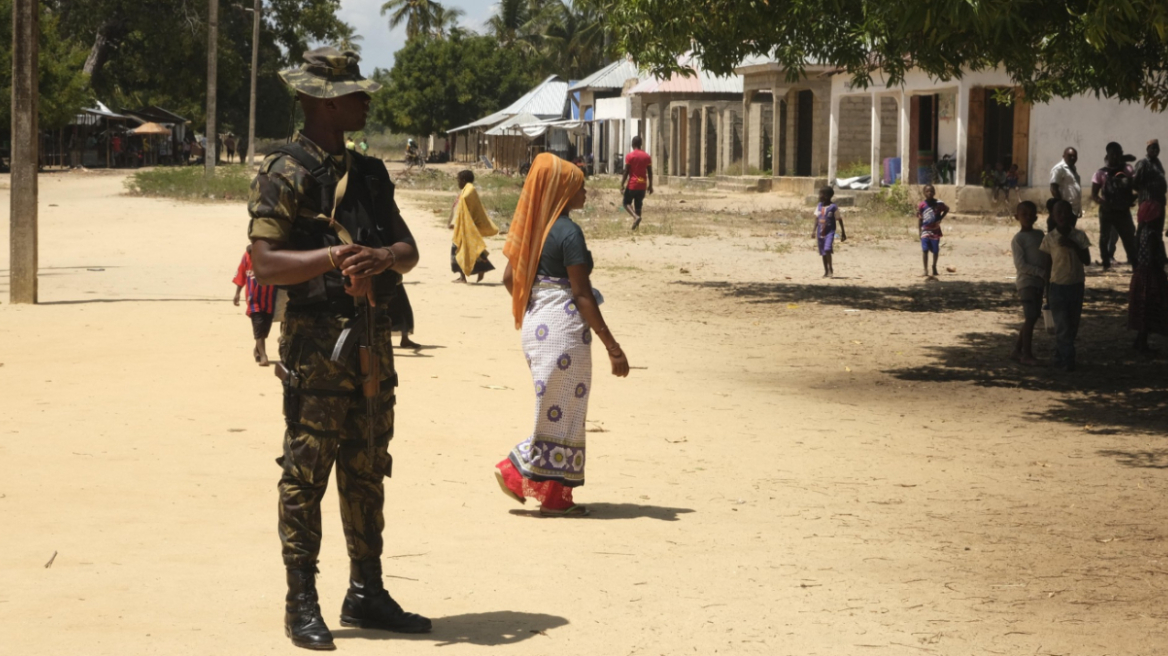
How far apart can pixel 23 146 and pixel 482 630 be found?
9967 mm

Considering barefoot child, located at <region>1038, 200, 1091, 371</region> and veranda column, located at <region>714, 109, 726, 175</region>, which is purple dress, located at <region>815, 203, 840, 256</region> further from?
veranda column, located at <region>714, 109, 726, 175</region>

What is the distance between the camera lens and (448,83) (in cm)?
7631

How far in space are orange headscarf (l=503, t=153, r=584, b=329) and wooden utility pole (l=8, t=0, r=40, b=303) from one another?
8277 mm

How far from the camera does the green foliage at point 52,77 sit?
151 ft

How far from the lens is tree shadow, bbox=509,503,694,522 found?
592 cm

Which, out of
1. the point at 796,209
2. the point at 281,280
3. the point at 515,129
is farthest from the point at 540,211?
the point at 515,129

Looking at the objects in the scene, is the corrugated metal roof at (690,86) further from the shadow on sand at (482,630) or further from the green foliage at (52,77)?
the shadow on sand at (482,630)

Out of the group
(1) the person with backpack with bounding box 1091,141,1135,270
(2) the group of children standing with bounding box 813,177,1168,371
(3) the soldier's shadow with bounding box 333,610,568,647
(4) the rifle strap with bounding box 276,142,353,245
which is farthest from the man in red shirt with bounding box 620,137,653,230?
(4) the rifle strap with bounding box 276,142,353,245

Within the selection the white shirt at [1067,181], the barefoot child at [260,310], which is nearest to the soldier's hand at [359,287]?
the barefoot child at [260,310]

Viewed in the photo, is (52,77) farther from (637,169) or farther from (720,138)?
(637,169)

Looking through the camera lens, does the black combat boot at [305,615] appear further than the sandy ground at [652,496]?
No

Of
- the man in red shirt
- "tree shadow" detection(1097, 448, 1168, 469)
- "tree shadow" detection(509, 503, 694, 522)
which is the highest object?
the man in red shirt

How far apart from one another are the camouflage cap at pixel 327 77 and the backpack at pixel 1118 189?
13.4 m

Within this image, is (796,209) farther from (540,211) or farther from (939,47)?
(540,211)
